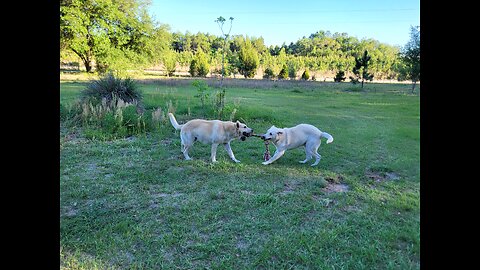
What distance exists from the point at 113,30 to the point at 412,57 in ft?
30.6

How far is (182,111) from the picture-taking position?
16.5 feet

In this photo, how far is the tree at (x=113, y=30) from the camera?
5.57 meters

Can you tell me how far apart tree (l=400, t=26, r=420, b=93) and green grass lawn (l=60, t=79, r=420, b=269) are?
5 cm

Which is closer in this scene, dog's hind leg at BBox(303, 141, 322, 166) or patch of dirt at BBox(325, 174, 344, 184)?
patch of dirt at BBox(325, 174, 344, 184)

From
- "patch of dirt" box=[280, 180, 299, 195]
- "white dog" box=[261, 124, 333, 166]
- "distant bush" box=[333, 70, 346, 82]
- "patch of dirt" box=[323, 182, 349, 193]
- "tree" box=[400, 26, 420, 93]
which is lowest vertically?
"patch of dirt" box=[280, 180, 299, 195]

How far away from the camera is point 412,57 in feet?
2.02

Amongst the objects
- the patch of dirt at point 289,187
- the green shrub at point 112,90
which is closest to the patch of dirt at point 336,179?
the patch of dirt at point 289,187

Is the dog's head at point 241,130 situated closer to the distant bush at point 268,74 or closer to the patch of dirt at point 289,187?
the patch of dirt at point 289,187

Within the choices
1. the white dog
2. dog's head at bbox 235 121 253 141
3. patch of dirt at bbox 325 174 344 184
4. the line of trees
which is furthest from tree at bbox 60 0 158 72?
patch of dirt at bbox 325 174 344 184

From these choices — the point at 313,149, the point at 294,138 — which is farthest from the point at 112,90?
the point at 313,149

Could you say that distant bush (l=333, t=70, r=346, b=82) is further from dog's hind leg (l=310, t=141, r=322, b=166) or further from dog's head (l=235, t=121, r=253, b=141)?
dog's head (l=235, t=121, r=253, b=141)

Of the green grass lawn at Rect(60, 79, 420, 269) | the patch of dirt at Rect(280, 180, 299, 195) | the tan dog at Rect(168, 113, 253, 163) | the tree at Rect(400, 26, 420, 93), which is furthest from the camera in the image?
the tan dog at Rect(168, 113, 253, 163)

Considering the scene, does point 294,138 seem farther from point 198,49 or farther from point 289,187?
point 198,49

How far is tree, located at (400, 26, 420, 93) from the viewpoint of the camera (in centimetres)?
60
